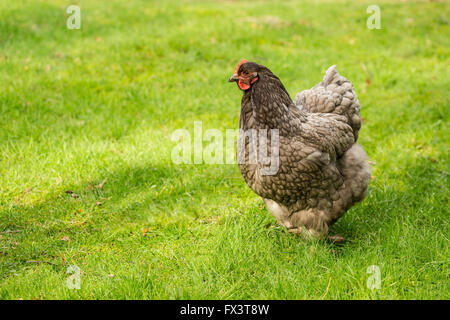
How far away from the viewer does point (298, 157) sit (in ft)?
11.0

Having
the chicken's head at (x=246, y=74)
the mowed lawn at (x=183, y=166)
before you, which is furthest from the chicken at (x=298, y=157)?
the mowed lawn at (x=183, y=166)

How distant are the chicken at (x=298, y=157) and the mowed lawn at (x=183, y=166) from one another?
0.31 meters

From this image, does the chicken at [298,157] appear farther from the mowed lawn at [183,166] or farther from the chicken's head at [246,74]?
the mowed lawn at [183,166]

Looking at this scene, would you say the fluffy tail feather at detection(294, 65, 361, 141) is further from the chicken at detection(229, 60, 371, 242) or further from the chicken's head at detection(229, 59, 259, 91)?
the chicken's head at detection(229, 59, 259, 91)

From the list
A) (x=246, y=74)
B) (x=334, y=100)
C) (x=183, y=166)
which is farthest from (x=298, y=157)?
(x=183, y=166)

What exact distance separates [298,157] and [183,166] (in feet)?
6.67

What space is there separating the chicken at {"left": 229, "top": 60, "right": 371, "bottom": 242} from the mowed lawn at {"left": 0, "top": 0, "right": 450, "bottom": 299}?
1.01ft

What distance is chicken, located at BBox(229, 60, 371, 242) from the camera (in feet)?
11.0

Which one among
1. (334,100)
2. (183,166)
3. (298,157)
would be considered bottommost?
(183,166)

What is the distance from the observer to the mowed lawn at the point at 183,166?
3.30 metres

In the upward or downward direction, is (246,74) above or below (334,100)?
above

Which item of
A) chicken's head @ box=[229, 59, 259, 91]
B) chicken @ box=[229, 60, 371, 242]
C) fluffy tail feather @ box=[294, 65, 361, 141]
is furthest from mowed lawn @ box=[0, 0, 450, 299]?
chicken's head @ box=[229, 59, 259, 91]

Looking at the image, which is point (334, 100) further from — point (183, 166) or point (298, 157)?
point (183, 166)

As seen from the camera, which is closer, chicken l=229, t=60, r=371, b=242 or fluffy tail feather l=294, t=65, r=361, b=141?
chicken l=229, t=60, r=371, b=242
